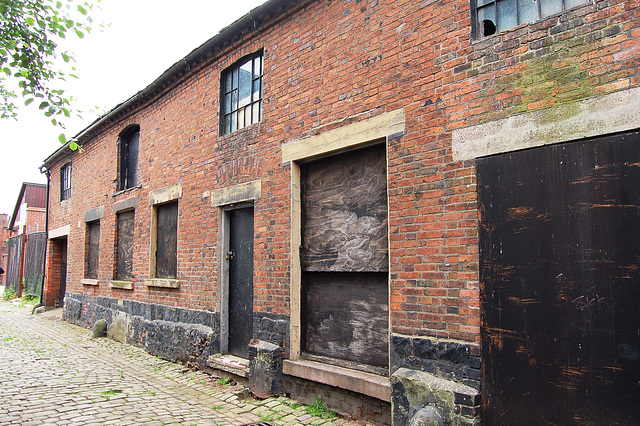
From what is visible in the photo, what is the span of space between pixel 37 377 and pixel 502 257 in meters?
7.18

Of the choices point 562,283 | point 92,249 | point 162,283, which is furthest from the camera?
point 92,249

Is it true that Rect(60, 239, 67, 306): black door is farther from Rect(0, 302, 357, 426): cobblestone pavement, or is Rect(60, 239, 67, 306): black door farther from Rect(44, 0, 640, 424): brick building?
Rect(44, 0, 640, 424): brick building

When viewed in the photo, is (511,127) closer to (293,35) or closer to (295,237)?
(295,237)

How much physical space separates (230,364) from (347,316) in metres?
2.38

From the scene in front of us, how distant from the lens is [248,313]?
6840 mm

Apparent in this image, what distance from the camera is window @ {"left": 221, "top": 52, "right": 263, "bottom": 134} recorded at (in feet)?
22.6

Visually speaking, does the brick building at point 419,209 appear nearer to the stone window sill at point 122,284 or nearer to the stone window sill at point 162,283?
the stone window sill at point 162,283

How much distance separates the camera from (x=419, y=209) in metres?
4.37

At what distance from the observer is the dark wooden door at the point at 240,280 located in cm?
685

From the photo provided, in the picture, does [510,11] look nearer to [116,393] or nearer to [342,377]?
[342,377]

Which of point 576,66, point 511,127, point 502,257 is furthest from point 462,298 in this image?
point 576,66

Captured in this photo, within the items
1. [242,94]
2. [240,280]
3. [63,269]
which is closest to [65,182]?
[63,269]

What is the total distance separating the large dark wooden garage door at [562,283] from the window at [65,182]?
14643 millimetres

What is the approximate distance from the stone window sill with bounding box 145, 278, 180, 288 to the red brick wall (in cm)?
43
